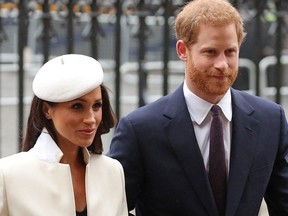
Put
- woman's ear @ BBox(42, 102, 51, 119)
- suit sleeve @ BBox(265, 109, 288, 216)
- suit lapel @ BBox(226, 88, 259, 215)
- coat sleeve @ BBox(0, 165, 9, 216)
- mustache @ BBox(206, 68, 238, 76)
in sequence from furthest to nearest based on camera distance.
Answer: suit sleeve @ BBox(265, 109, 288, 216), suit lapel @ BBox(226, 88, 259, 215), mustache @ BBox(206, 68, 238, 76), woman's ear @ BBox(42, 102, 51, 119), coat sleeve @ BBox(0, 165, 9, 216)

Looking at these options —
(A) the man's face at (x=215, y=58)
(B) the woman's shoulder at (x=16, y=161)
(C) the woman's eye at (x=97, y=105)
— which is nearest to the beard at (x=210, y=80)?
(A) the man's face at (x=215, y=58)

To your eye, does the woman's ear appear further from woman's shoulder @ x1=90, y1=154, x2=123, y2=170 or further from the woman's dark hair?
woman's shoulder @ x1=90, y1=154, x2=123, y2=170

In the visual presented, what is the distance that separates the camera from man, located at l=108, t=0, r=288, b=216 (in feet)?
11.8

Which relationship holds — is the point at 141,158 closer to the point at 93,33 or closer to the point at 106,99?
the point at 106,99

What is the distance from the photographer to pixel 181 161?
12.2 feet

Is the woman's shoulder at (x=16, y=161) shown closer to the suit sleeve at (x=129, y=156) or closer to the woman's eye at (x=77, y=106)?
the woman's eye at (x=77, y=106)

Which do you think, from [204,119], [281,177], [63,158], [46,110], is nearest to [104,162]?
[63,158]

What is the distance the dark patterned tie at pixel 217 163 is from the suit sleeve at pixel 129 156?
0.28 meters

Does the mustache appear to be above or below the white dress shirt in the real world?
above

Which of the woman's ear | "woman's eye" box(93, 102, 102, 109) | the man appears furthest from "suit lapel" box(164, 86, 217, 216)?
the woman's ear

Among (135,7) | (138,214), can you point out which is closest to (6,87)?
(135,7)

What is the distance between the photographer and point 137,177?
3711mm

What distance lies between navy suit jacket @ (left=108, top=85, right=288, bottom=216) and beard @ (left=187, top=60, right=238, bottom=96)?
0.17 metres

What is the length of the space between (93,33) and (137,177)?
2.78 m
